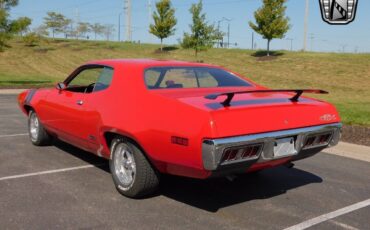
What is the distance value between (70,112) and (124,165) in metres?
1.34

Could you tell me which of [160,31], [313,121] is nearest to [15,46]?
[160,31]

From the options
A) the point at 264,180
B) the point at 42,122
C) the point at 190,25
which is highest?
the point at 190,25

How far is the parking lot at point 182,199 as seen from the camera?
3.98 m

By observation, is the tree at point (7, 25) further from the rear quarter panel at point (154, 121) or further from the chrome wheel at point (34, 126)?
the rear quarter panel at point (154, 121)

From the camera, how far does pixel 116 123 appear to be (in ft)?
15.1

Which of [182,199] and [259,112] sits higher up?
[259,112]

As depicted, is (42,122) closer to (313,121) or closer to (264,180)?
(264,180)

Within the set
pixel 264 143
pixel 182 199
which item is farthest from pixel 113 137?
pixel 264 143

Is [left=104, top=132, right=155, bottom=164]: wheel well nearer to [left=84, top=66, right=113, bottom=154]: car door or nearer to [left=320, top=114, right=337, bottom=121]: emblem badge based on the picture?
[left=84, top=66, right=113, bottom=154]: car door

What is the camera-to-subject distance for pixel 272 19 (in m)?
34.7

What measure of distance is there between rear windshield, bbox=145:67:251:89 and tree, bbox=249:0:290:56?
30069mm

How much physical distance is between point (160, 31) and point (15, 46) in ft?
55.5

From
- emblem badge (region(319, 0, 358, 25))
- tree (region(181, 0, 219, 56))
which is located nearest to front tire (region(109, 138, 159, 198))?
emblem badge (region(319, 0, 358, 25))

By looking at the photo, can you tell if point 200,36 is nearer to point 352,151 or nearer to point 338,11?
point 338,11
